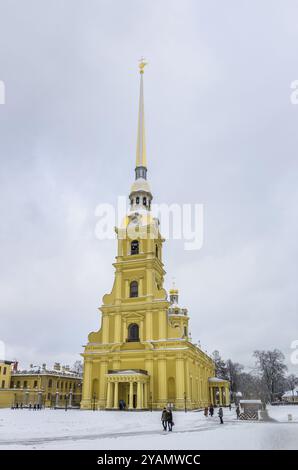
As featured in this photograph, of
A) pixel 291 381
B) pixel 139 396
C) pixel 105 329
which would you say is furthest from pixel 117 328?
pixel 291 381

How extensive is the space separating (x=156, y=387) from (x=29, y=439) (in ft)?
104

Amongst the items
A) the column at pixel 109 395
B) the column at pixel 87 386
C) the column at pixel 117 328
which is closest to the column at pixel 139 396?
the column at pixel 109 395

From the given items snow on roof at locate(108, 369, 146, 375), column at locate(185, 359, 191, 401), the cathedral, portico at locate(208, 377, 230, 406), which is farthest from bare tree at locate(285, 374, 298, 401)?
snow on roof at locate(108, 369, 146, 375)

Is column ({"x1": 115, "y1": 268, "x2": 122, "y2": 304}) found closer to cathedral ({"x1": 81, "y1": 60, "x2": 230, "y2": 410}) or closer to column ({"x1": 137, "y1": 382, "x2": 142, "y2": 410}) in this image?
cathedral ({"x1": 81, "y1": 60, "x2": 230, "y2": 410})

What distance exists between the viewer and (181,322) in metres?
69.0

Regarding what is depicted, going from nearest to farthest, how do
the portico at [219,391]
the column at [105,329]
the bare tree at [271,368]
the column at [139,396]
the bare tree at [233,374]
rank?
the column at [139,396] → the column at [105,329] → the portico at [219,391] → the bare tree at [271,368] → the bare tree at [233,374]

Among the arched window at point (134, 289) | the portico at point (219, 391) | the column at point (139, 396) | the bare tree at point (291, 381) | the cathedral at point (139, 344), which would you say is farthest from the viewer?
the bare tree at point (291, 381)

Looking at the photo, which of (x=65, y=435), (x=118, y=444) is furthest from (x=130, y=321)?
(x=118, y=444)

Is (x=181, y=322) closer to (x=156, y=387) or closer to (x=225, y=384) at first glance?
(x=225, y=384)

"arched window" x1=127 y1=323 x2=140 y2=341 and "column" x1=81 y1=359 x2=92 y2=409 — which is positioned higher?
"arched window" x1=127 y1=323 x2=140 y2=341

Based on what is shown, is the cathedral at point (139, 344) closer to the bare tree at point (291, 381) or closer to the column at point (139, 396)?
the column at point (139, 396)

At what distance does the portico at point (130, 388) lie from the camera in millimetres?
41969

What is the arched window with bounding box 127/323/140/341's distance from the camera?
48078mm

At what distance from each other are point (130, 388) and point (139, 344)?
5.75m
